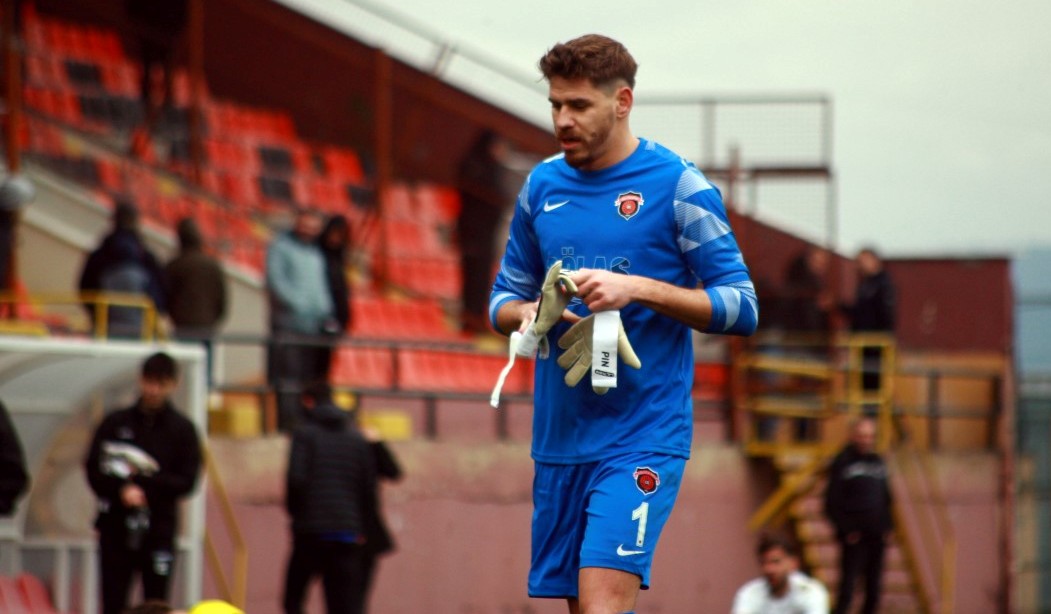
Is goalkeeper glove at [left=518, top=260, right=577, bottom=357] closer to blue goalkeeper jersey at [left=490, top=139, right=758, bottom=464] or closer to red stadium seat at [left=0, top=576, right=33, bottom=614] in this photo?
blue goalkeeper jersey at [left=490, top=139, right=758, bottom=464]

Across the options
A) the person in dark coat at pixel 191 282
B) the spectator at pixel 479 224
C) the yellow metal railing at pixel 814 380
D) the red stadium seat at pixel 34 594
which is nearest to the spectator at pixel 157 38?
the spectator at pixel 479 224

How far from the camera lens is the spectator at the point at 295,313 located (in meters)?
14.8

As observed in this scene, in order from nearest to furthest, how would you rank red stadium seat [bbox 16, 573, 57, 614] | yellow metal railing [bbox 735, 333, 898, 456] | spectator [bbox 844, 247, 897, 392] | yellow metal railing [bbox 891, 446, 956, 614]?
red stadium seat [bbox 16, 573, 57, 614], spectator [bbox 844, 247, 897, 392], yellow metal railing [bbox 735, 333, 898, 456], yellow metal railing [bbox 891, 446, 956, 614]

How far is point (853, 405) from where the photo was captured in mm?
18656

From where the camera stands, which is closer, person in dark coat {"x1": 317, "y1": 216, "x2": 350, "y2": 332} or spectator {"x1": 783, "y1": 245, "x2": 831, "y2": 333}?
person in dark coat {"x1": 317, "y1": 216, "x2": 350, "y2": 332}

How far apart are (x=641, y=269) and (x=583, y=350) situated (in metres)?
0.33

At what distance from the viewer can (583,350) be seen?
216 inches

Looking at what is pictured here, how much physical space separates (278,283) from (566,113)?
9616mm

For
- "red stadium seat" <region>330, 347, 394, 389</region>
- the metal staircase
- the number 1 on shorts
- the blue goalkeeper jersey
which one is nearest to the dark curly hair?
the blue goalkeeper jersey

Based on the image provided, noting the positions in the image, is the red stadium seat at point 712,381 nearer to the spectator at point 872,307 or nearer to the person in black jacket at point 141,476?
the spectator at point 872,307

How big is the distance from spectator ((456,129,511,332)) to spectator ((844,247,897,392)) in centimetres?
356

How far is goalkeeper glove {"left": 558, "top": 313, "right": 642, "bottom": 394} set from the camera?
17.9 ft

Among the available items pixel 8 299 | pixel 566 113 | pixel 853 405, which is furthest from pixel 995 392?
pixel 566 113

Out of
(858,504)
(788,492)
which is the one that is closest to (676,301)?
(858,504)
